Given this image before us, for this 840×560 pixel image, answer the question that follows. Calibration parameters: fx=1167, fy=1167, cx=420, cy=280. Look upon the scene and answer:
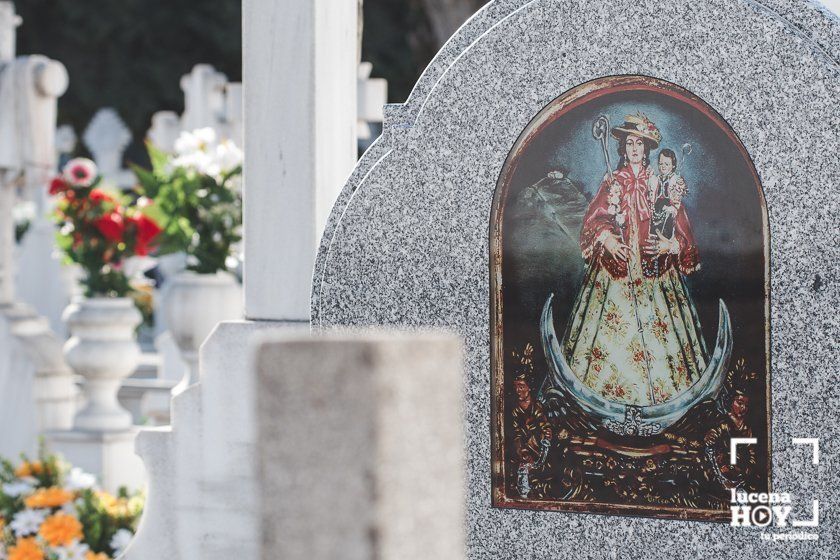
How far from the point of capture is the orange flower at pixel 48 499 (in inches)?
199

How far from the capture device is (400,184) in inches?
135

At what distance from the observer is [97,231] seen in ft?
21.1

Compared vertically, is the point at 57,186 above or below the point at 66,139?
below

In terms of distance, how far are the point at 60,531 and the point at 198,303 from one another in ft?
5.60

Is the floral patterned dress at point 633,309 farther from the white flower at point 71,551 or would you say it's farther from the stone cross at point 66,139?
the stone cross at point 66,139

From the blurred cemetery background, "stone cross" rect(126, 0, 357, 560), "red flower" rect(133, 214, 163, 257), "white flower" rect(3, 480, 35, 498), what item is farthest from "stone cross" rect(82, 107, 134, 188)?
"stone cross" rect(126, 0, 357, 560)

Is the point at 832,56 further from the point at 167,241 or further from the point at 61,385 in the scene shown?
the point at 61,385

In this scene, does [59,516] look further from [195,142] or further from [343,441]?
[343,441]

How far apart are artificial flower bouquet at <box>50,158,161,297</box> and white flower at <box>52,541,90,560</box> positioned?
1966 millimetres

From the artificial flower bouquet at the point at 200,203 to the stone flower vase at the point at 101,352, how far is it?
506mm

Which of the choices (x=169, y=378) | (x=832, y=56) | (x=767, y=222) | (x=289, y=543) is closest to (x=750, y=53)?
(x=832, y=56)

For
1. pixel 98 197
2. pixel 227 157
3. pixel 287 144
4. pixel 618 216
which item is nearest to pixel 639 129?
pixel 618 216

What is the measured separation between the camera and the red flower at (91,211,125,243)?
251 inches

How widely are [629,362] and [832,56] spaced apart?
3.19 feet
